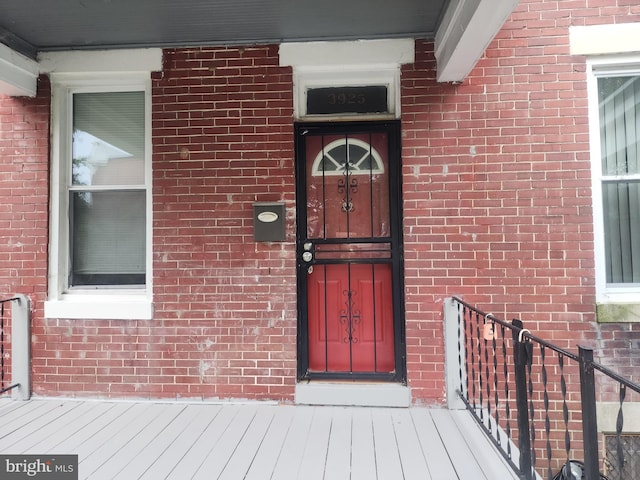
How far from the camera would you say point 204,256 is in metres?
3.62

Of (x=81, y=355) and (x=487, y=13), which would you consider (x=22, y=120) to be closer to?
(x=81, y=355)

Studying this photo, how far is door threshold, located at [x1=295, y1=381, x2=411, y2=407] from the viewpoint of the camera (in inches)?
133

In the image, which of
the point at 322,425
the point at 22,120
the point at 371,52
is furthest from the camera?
the point at 22,120

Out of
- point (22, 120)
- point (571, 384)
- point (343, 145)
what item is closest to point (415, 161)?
point (343, 145)

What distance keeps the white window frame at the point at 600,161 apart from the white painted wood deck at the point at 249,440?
5.11 ft

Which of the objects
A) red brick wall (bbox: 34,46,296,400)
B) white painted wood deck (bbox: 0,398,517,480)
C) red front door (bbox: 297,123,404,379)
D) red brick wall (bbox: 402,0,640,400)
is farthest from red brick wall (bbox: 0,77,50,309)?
red brick wall (bbox: 402,0,640,400)

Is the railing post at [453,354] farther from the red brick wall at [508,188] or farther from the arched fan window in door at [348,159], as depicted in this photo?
the arched fan window in door at [348,159]

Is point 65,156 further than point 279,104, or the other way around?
point 65,156

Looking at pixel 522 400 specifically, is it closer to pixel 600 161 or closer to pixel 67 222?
pixel 600 161

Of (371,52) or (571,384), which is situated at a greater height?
(371,52)

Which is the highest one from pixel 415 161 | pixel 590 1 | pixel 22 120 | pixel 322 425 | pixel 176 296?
pixel 590 1

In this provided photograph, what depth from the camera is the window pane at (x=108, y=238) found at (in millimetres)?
3797

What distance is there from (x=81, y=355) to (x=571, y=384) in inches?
162

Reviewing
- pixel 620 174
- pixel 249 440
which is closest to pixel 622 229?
pixel 620 174
